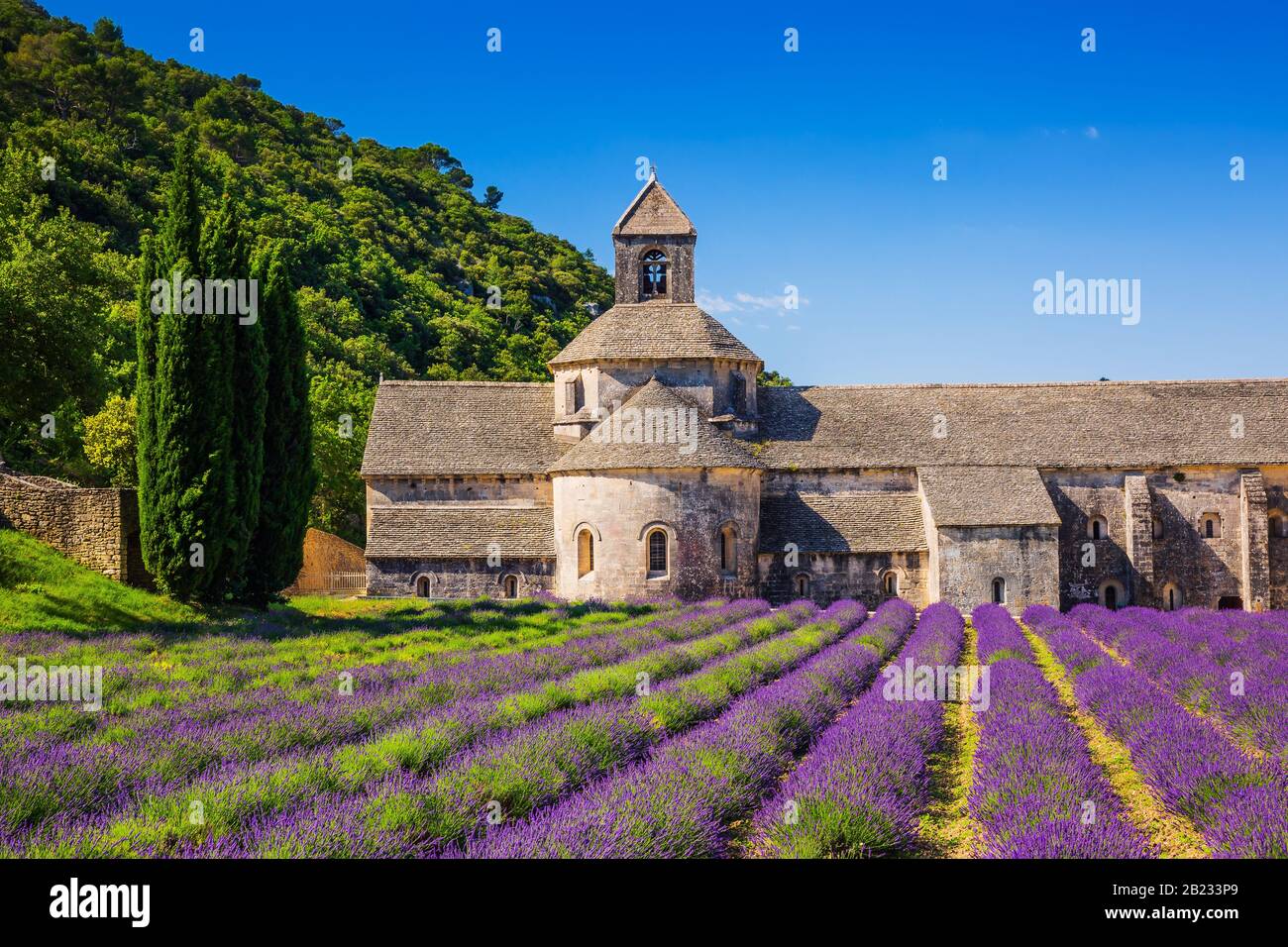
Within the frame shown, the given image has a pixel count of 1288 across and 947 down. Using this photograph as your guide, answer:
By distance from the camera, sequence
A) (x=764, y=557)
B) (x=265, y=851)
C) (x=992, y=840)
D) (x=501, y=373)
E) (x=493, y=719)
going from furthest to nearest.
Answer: (x=501, y=373) → (x=764, y=557) → (x=493, y=719) → (x=992, y=840) → (x=265, y=851)

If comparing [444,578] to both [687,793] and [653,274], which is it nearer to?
[653,274]

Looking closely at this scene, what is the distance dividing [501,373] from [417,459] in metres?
30.8

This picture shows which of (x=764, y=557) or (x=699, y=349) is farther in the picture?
(x=699, y=349)

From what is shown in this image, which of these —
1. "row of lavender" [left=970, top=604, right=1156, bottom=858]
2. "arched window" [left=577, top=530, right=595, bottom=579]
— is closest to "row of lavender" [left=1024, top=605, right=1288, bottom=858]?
"row of lavender" [left=970, top=604, right=1156, bottom=858]

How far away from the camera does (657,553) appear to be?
1278 inches

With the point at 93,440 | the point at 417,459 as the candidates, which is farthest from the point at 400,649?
the point at 93,440

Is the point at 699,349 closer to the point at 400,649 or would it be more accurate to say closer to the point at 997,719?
the point at 400,649

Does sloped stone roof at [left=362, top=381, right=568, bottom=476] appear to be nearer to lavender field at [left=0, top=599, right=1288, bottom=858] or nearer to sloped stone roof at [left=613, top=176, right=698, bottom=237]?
sloped stone roof at [left=613, top=176, right=698, bottom=237]

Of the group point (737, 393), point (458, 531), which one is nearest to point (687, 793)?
point (458, 531)

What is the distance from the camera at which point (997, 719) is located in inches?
488

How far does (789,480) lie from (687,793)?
95.6 ft

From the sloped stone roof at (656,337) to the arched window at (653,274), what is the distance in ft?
2.45

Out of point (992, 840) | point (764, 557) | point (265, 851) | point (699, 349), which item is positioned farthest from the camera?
point (699, 349)

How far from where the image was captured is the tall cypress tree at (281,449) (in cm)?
2775
